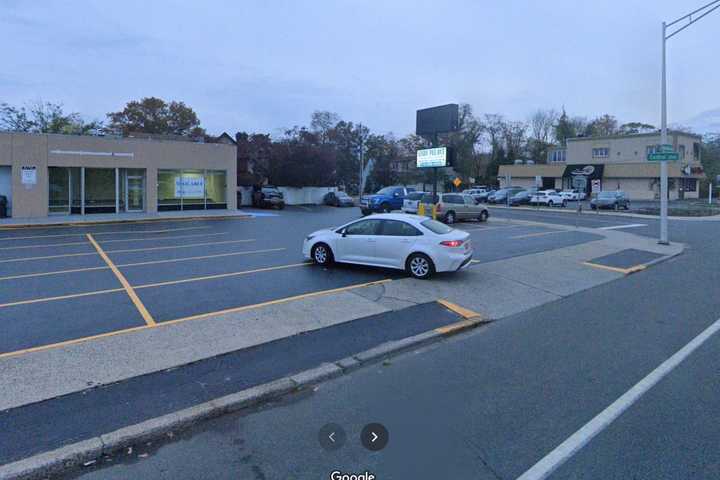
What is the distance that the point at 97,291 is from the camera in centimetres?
944

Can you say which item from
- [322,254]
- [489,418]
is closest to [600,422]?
[489,418]

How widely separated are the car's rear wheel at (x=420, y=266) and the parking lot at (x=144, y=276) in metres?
0.44

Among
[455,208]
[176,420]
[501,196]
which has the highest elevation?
[501,196]

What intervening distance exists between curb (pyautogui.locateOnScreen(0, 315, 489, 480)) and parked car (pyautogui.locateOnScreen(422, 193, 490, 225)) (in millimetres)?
20333

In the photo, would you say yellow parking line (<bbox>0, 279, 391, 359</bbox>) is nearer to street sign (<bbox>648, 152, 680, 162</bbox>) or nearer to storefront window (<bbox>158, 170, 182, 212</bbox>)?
street sign (<bbox>648, 152, 680, 162</bbox>)

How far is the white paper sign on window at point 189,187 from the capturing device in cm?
3017

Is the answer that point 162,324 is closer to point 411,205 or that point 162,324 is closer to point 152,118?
point 411,205

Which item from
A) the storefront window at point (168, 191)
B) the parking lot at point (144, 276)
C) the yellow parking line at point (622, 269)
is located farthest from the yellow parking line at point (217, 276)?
the storefront window at point (168, 191)

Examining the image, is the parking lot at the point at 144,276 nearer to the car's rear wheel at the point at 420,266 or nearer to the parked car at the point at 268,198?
the car's rear wheel at the point at 420,266

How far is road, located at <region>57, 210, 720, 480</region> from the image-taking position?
3811 mm

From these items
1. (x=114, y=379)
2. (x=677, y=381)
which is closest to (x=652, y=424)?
(x=677, y=381)

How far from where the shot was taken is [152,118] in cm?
6719

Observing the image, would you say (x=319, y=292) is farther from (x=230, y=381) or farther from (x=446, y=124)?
(x=446, y=124)

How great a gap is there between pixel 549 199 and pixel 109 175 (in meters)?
38.4
